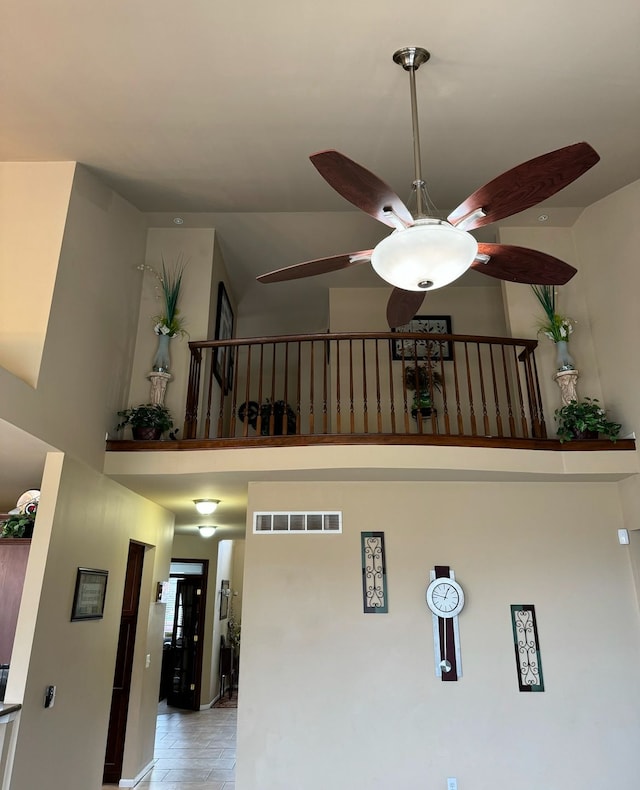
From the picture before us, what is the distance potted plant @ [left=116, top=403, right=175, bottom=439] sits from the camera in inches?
181

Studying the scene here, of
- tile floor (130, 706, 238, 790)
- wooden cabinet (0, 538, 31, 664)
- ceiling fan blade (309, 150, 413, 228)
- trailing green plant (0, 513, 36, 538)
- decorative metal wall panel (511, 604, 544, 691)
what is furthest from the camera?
tile floor (130, 706, 238, 790)

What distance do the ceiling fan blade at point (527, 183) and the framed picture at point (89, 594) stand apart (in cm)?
354

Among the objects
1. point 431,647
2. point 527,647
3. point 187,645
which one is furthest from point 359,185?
point 187,645

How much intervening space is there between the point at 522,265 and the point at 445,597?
9.00 feet

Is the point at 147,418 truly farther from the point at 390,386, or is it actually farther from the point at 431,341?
the point at 431,341

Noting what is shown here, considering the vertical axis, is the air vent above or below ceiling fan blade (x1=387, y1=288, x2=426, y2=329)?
below

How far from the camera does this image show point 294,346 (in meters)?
7.80

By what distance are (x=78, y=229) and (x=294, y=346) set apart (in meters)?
3.92

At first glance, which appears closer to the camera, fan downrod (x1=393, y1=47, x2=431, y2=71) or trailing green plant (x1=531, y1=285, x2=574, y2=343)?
fan downrod (x1=393, y1=47, x2=431, y2=71)

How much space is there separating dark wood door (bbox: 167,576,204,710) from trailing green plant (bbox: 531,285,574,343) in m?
6.95

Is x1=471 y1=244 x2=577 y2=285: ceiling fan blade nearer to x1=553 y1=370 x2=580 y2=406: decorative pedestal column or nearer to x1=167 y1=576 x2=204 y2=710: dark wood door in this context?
x1=553 y1=370 x2=580 y2=406: decorative pedestal column

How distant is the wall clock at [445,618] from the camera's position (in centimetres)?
429

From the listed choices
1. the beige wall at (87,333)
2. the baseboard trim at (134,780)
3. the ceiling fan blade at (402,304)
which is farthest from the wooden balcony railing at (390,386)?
the baseboard trim at (134,780)

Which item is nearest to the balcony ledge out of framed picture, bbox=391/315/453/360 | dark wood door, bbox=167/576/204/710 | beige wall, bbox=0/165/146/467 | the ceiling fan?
beige wall, bbox=0/165/146/467
